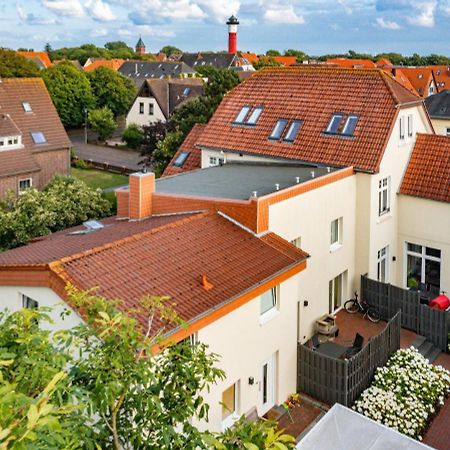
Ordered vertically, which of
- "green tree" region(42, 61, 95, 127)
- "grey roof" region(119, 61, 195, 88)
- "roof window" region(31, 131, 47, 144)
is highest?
"grey roof" region(119, 61, 195, 88)

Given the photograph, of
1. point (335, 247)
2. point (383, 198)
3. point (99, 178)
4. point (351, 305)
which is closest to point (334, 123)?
point (383, 198)

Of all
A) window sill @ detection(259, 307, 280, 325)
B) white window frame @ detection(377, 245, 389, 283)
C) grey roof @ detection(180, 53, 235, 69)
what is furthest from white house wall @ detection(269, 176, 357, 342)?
grey roof @ detection(180, 53, 235, 69)

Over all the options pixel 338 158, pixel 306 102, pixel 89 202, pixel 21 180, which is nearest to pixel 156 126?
pixel 21 180

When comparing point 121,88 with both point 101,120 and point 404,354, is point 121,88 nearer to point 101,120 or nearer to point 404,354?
point 101,120

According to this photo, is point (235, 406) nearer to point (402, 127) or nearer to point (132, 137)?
point (402, 127)

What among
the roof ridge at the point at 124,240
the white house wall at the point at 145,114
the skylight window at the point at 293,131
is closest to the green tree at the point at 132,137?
the white house wall at the point at 145,114

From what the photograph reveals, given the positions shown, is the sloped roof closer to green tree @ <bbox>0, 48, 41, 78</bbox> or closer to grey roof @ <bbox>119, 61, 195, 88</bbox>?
green tree @ <bbox>0, 48, 41, 78</bbox>
